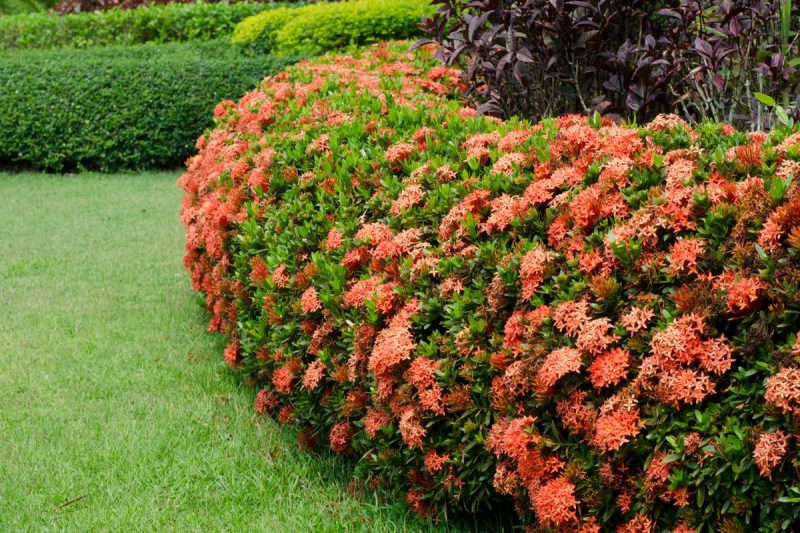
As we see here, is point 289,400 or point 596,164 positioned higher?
point 596,164

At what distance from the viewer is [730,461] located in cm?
206

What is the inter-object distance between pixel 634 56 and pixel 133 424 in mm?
3126

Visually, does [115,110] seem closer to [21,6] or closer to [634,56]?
[634,56]

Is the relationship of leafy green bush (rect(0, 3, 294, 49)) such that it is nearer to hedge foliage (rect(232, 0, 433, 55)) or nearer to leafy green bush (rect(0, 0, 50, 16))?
hedge foliage (rect(232, 0, 433, 55))

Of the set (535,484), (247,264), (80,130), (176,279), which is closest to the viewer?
(535,484)

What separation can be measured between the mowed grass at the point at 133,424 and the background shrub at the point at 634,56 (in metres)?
2.29

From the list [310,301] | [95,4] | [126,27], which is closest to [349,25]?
[126,27]

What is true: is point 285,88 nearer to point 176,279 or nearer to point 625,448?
point 176,279

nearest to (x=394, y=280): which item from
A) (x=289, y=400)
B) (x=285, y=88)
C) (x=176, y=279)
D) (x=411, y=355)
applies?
(x=411, y=355)

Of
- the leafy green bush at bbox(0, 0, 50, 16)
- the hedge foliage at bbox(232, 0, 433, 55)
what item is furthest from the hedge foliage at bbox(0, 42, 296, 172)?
the leafy green bush at bbox(0, 0, 50, 16)

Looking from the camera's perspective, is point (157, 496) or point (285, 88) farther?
point (285, 88)

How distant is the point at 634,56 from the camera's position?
4.84 m

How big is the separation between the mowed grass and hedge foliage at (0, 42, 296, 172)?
3.90 meters

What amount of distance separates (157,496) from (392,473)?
971mm
